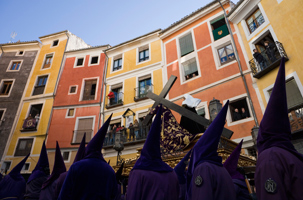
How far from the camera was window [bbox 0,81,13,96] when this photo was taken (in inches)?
812

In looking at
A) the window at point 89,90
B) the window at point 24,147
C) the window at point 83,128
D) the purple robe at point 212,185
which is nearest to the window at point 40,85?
the window at point 89,90

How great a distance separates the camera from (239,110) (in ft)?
39.8

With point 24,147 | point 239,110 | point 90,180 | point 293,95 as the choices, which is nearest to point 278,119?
point 90,180

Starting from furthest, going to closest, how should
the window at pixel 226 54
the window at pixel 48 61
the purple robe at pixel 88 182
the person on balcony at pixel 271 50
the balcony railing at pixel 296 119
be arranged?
1. the window at pixel 48 61
2. the window at pixel 226 54
3. the person on balcony at pixel 271 50
4. the balcony railing at pixel 296 119
5. the purple robe at pixel 88 182

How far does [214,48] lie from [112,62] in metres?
10.1

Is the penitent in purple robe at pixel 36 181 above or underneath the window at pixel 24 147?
underneath

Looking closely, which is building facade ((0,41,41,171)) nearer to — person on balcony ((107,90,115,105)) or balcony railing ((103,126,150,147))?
balcony railing ((103,126,150,147))

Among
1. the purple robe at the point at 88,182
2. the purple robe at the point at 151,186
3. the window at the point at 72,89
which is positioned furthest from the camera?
the window at the point at 72,89

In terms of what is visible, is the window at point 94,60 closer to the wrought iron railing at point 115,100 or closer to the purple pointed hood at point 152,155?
the wrought iron railing at point 115,100

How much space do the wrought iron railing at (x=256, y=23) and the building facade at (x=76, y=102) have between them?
13.0 meters

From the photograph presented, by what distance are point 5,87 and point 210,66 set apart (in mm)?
20455

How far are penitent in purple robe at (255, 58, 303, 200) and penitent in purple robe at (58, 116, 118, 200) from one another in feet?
6.12

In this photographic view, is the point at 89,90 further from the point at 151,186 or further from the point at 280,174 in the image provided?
the point at 280,174

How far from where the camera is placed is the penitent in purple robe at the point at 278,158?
5.94 feet
